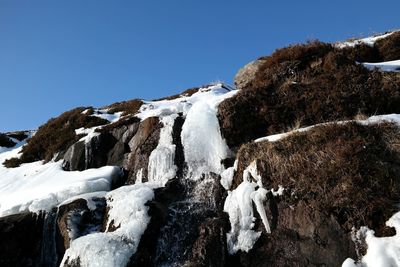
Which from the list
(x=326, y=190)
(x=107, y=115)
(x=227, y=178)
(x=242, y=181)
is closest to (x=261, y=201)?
(x=242, y=181)

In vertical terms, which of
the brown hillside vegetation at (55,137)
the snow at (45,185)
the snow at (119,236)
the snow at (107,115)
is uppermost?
the snow at (107,115)

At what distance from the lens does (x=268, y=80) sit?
590 inches

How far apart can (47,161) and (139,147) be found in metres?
5.18

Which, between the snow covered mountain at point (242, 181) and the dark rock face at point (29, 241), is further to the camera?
the dark rock face at point (29, 241)

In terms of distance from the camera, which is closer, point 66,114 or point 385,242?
point 385,242

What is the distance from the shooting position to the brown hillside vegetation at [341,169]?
8719 millimetres

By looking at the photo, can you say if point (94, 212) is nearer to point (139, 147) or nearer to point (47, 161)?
point (139, 147)

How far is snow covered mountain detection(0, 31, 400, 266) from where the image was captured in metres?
8.99

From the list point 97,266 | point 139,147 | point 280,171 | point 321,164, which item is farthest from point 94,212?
point 321,164

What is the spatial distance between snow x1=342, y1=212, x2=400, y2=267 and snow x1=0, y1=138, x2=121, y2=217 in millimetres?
8060

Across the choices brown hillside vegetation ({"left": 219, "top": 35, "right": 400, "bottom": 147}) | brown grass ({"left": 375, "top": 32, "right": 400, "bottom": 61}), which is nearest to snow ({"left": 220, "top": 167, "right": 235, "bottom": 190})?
brown hillside vegetation ({"left": 219, "top": 35, "right": 400, "bottom": 147})

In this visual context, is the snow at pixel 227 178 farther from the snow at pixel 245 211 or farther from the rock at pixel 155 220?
the rock at pixel 155 220

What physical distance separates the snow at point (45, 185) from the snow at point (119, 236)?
1666 millimetres

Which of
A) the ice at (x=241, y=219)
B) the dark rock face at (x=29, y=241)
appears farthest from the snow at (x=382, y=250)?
the dark rock face at (x=29, y=241)
